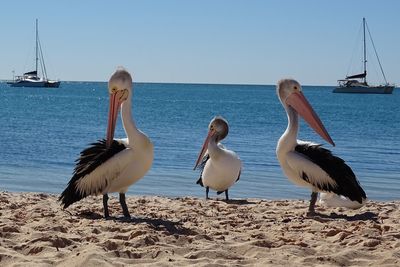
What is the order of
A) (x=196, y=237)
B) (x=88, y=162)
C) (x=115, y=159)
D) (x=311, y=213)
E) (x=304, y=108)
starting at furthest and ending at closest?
(x=304, y=108) → (x=311, y=213) → (x=88, y=162) → (x=115, y=159) → (x=196, y=237)

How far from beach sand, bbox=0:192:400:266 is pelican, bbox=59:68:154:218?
0.86ft

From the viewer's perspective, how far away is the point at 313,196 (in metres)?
6.91

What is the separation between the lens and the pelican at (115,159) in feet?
20.1

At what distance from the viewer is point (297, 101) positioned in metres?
7.23

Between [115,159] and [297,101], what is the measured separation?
2.08 metres

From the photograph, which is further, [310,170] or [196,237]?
[310,170]

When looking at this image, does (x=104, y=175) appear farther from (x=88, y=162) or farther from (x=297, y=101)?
(x=297, y=101)

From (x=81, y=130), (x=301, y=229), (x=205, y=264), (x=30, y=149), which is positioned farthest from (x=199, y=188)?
(x=81, y=130)

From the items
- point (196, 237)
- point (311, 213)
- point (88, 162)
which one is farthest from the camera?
point (311, 213)

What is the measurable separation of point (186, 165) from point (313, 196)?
24.4 feet

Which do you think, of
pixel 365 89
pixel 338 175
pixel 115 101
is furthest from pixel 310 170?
pixel 365 89

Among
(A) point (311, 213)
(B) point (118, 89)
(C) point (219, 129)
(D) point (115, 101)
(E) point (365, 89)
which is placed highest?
(E) point (365, 89)

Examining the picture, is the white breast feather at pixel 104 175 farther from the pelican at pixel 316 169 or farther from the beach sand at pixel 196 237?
the pelican at pixel 316 169

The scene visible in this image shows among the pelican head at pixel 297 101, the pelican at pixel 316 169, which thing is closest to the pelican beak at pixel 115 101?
the pelican at pixel 316 169
